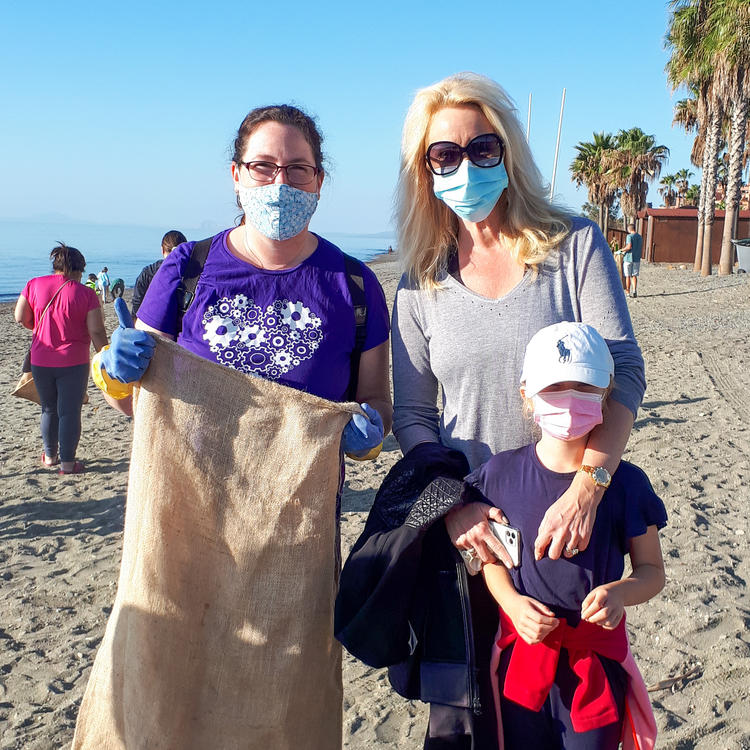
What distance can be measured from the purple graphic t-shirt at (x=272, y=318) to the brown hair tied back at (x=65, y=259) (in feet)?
15.1

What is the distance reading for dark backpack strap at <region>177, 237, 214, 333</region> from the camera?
2.28 m

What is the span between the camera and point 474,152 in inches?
86.7

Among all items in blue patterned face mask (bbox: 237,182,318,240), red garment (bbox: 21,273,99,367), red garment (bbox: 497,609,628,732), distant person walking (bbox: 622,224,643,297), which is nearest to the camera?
red garment (bbox: 497,609,628,732)

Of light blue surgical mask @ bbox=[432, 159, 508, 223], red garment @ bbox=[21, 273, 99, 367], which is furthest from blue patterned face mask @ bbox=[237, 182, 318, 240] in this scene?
red garment @ bbox=[21, 273, 99, 367]

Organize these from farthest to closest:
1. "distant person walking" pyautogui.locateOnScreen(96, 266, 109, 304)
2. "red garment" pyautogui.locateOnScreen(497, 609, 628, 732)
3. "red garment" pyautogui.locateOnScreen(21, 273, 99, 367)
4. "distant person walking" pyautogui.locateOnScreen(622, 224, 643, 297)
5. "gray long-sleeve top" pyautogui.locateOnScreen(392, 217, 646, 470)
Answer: "distant person walking" pyautogui.locateOnScreen(96, 266, 109, 304)
"distant person walking" pyautogui.locateOnScreen(622, 224, 643, 297)
"red garment" pyautogui.locateOnScreen(21, 273, 99, 367)
"gray long-sleeve top" pyautogui.locateOnScreen(392, 217, 646, 470)
"red garment" pyautogui.locateOnScreen(497, 609, 628, 732)

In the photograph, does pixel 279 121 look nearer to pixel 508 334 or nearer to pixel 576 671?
pixel 508 334

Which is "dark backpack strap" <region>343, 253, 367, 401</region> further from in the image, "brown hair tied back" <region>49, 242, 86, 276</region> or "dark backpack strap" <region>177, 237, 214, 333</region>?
"brown hair tied back" <region>49, 242, 86, 276</region>

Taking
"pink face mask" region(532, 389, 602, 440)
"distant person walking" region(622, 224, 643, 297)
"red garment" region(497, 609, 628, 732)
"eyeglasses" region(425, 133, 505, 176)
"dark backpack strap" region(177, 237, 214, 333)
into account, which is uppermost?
"distant person walking" region(622, 224, 643, 297)

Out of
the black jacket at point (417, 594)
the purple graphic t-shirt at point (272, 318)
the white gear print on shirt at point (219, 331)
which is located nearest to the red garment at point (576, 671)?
the black jacket at point (417, 594)

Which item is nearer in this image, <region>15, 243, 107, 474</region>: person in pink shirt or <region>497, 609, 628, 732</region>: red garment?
<region>497, 609, 628, 732</region>: red garment

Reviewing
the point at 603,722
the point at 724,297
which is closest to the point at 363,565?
the point at 603,722

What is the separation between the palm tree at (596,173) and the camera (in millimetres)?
43188

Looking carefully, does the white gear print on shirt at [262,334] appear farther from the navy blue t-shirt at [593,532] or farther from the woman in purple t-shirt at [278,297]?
the navy blue t-shirt at [593,532]

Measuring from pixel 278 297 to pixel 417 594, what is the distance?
3.28ft
